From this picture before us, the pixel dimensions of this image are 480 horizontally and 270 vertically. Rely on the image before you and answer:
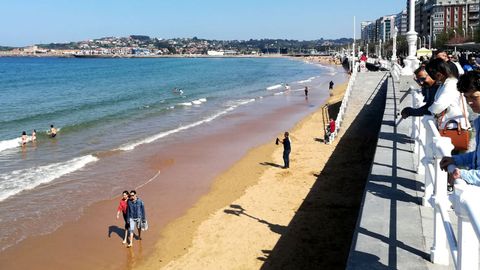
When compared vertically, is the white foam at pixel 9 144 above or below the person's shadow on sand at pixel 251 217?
above

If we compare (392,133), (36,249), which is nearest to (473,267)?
(392,133)

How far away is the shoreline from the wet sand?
6 centimetres

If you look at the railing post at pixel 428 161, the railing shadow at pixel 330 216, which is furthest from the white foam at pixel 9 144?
the railing post at pixel 428 161

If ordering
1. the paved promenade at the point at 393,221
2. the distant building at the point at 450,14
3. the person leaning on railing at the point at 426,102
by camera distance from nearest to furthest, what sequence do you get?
the paved promenade at the point at 393,221, the person leaning on railing at the point at 426,102, the distant building at the point at 450,14

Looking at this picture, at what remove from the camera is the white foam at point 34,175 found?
16.5m

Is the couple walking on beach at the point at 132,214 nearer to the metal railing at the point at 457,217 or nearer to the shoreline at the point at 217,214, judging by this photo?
the shoreline at the point at 217,214

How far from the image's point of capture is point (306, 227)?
454 inches

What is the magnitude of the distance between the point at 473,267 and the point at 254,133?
24885 millimetres

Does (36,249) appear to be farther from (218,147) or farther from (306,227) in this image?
(218,147)

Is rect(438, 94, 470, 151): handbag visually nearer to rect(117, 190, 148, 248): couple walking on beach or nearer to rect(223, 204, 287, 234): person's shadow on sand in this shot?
rect(223, 204, 287, 234): person's shadow on sand

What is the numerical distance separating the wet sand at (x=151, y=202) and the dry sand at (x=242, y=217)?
0.35 ft

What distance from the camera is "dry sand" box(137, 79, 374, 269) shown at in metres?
10.5

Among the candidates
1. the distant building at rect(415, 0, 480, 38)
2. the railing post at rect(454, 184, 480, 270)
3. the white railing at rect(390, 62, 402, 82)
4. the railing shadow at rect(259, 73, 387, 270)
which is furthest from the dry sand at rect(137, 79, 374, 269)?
the distant building at rect(415, 0, 480, 38)

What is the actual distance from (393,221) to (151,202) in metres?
10.5
